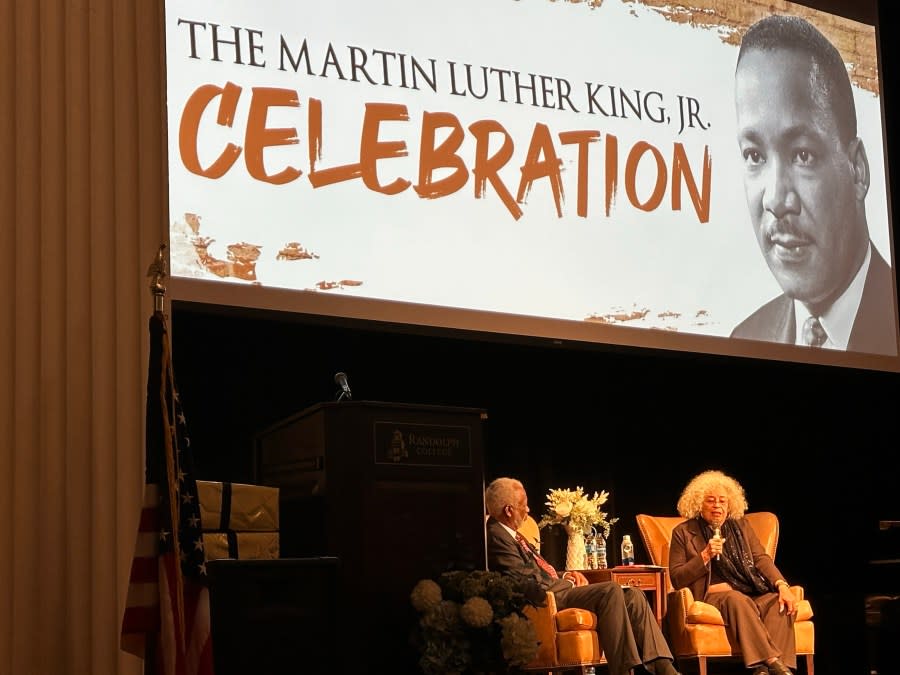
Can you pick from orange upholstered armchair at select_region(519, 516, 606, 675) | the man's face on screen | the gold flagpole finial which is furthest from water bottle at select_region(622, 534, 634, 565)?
the gold flagpole finial

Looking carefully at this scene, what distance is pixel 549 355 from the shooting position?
21.3 feet

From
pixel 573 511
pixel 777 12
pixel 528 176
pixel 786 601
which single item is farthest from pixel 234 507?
pixel 777 12

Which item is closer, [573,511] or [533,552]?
[533,552]

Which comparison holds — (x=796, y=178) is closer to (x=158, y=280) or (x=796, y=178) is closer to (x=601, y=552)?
(x=601, y=552)

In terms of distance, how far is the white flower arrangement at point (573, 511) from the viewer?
244 inches

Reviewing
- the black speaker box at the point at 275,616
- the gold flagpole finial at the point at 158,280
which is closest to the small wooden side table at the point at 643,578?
the black speaker box at the point at 275,616

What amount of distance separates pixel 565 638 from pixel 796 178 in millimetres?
2773

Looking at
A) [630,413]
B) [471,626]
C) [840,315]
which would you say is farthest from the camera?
[630,413]

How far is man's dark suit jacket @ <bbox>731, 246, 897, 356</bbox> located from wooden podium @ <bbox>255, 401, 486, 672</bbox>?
2536 millimetres

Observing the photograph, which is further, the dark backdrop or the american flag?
the dark backdrop

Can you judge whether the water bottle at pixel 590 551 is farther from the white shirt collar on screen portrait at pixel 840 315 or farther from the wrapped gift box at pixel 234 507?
the wrapped gift box at pixel 234 507

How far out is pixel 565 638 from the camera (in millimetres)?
5039

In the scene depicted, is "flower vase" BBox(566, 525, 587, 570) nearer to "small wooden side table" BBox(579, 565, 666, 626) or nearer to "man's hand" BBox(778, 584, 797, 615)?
"small wooden side table" BBox(579, 565, 666, 626)

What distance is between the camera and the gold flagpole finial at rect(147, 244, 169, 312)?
8.20 ft
